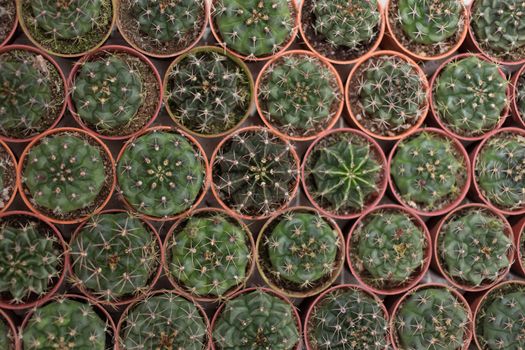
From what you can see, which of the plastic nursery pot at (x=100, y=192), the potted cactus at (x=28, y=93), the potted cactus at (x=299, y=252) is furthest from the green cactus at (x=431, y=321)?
the potted cactus at (x=28, y=93)

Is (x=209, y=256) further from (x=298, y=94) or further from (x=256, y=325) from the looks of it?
(x=298, y=94)

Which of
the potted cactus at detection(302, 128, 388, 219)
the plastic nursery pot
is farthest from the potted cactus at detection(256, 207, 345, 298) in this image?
the plastic nursery pot

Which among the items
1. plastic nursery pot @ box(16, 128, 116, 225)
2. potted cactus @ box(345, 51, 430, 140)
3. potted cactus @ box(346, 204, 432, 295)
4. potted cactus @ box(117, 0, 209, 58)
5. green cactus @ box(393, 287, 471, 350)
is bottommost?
green cactus @ box(393, 287, 471, 350)

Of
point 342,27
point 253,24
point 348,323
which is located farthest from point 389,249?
point 253,24

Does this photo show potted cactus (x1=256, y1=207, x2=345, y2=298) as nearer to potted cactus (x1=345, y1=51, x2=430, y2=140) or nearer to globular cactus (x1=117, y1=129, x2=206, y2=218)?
globular cactus (x1=117, y1=129, x2=206, y2=218)

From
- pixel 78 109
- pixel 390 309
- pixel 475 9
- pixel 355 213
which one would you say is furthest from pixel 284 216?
pixel 475 9
